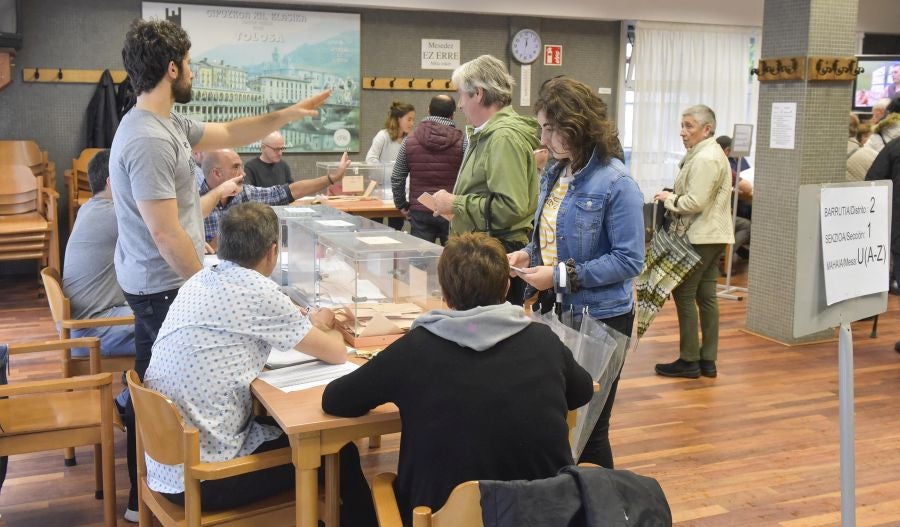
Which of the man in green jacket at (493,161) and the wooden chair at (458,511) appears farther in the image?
the man in green jacket at (493,161)

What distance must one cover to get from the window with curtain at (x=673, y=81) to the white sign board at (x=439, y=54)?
6.70ft

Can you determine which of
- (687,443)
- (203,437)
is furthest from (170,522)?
(687,443)

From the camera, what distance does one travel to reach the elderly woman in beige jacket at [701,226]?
15.5ft

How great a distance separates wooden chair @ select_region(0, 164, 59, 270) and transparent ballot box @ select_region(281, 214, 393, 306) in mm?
3447

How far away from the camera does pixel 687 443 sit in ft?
12.8

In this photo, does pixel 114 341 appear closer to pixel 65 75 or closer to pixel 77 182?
pixel 77 182

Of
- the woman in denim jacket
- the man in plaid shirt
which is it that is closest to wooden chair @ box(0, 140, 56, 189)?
the man in plaid shirt

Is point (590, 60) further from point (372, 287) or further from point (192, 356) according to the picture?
point (192, 356)

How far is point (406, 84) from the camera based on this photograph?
859 cm

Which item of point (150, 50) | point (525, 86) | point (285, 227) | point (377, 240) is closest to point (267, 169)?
point (285, 227)

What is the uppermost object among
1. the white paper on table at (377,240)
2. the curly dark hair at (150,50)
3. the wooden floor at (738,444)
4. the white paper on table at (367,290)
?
the curly dark hair at (150,50)

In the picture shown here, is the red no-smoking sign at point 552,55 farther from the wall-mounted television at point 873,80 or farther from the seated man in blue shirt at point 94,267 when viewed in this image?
the seated man in blue shirt at point 94,267

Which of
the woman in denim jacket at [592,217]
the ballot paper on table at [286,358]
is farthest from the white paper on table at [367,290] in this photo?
the woman in denim jacket at [592,217]

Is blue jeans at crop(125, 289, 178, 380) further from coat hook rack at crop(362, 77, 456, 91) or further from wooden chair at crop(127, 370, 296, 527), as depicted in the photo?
coat hook rack at crop(362, 77, 456, 91)
